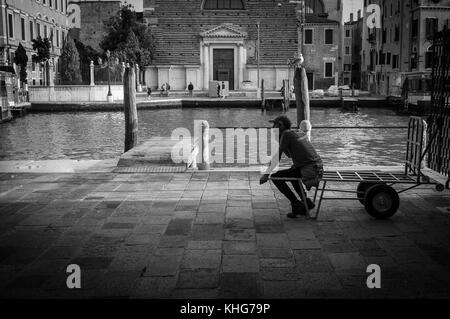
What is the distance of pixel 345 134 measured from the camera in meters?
21.5

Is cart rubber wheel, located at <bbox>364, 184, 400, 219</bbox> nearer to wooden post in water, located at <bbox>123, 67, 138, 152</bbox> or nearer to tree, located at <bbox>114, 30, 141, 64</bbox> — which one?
wooden post in water, located at <bbox>123, 67, 138, 152</bbox>

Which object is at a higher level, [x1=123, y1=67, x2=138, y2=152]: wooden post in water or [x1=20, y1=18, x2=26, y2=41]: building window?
[x1=20, y1=18, x2=26, y2=41]: building window

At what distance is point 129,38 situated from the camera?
4575cm

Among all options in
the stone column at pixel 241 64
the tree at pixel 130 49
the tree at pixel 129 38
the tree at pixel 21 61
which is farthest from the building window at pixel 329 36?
the tree at pixel 21 61

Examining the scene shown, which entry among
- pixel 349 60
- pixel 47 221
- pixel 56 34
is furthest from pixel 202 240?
pixel 349 60

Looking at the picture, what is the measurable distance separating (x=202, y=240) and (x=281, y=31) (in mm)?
50060

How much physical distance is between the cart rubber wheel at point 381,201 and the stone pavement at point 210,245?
0.41 feet

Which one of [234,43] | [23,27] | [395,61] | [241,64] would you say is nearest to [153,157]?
[23,27]

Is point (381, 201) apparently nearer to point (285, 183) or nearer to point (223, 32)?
point (285, 183)

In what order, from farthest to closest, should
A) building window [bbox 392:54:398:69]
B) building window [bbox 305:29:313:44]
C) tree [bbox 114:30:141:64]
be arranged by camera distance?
building window [bbox 305:29:313:44], tree [bbox 114:30:141:64], building window [bbox 392:54:398:69]

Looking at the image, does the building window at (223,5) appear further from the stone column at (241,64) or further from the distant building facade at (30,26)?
the distant building facade at (30,26)

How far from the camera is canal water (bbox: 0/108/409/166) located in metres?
16.6

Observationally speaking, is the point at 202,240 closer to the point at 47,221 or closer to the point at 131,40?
the point at 47,221

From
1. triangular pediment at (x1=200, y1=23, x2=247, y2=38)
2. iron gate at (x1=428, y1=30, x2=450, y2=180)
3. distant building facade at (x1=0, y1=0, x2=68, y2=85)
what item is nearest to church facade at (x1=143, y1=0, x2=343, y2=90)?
triangular pediment at (x1=200, y1=23, x2=247, y2=38)
